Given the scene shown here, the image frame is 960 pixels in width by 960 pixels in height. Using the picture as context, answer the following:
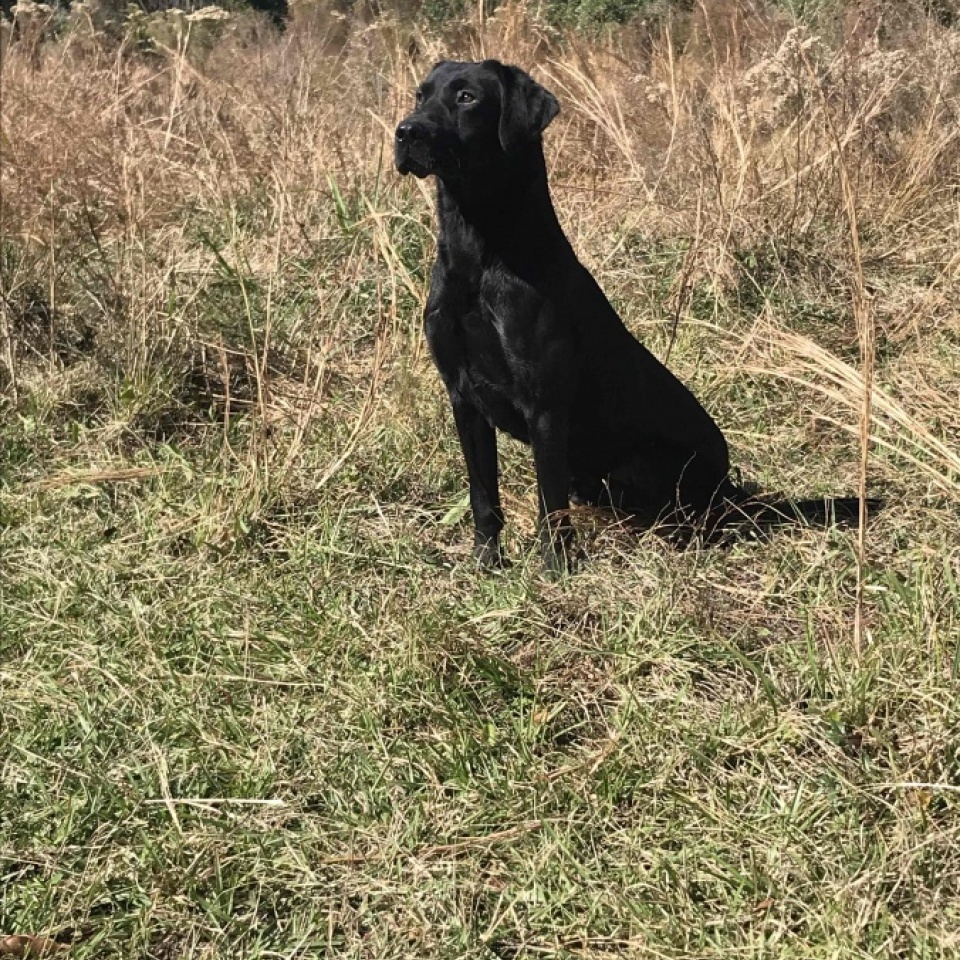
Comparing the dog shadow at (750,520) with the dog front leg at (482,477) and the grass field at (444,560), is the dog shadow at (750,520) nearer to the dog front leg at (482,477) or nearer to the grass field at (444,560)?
the grass field at (444,560)

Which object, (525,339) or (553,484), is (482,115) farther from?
(553,484)

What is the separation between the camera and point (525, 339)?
7.65ft

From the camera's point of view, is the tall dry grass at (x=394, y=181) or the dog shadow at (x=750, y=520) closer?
the dog shadow at (x=750, y=520)

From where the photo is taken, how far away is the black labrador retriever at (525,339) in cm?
227

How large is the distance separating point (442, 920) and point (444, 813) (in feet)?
0.69

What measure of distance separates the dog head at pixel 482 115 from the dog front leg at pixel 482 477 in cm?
60

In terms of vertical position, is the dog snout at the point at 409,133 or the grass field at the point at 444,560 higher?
the dog snout at the point at 409,133

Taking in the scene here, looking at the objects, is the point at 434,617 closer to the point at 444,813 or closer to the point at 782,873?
the point at 444,813

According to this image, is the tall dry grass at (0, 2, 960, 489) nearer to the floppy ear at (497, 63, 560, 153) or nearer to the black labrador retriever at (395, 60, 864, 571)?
the black labrador retriever at (395, 60, 864, 571)

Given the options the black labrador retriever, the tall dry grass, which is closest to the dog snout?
the black labrador retriever

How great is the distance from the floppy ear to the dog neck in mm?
39

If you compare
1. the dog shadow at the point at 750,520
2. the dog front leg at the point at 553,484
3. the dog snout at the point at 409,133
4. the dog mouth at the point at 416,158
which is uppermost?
the dog snout at the point at 409,133

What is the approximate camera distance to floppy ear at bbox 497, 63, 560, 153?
2.27m

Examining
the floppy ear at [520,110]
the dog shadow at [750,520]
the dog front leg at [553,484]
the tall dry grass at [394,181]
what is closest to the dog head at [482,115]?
the floppy ear at [520,110]
